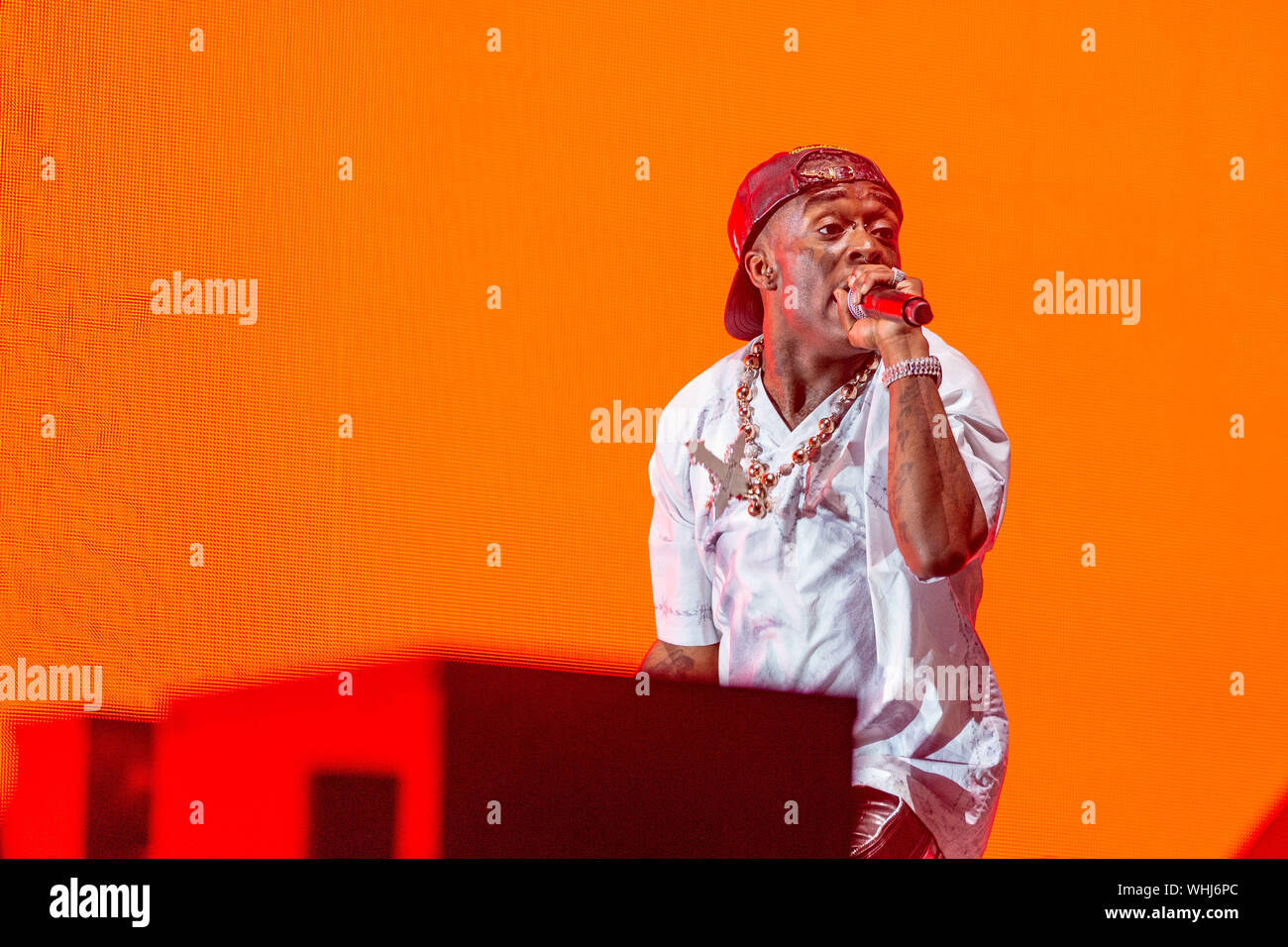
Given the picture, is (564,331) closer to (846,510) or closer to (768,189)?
(768,189)

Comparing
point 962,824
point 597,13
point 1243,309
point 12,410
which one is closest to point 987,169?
point 1243,309

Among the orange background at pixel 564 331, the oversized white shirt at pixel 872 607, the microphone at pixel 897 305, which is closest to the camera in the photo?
the microphone at pixel 897 305

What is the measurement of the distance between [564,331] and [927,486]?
3.05ft

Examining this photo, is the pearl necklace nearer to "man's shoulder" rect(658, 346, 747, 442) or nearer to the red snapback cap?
"man's shoulder" rect(658, 346, 747, 442)

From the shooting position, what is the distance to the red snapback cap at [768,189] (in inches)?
101

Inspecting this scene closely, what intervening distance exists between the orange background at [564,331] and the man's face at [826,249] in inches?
10.2

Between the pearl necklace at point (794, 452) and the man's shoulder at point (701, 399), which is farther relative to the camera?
the man's shoulder at point (701, 399)

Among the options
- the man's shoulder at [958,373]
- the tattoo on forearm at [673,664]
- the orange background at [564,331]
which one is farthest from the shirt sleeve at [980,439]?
the tattoo on forearm at [673,664]

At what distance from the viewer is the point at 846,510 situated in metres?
2.44

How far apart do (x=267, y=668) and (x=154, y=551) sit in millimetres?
358

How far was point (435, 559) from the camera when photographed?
2.78 m
